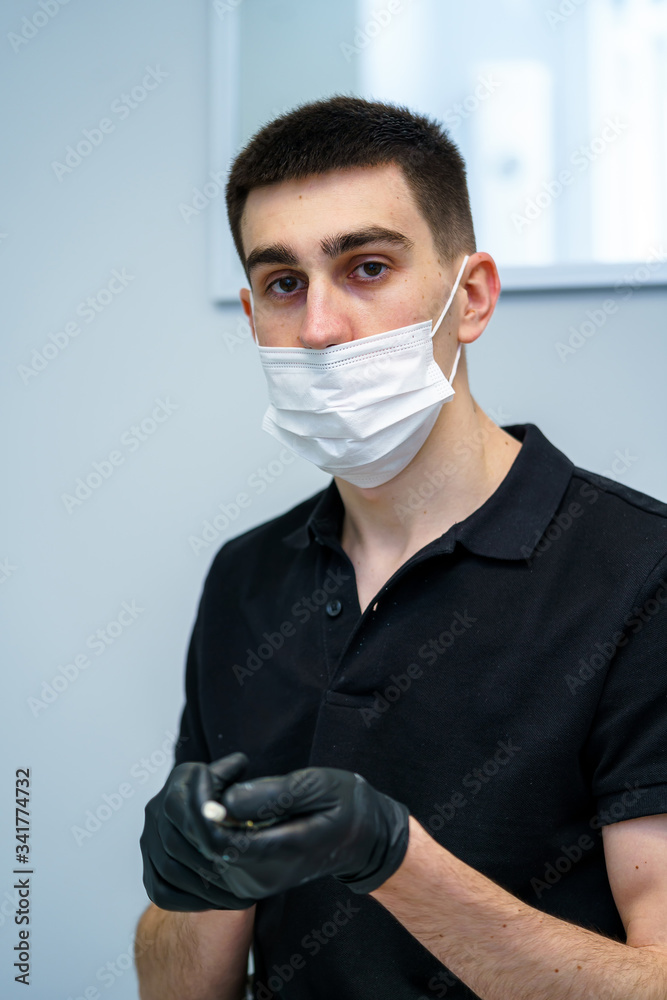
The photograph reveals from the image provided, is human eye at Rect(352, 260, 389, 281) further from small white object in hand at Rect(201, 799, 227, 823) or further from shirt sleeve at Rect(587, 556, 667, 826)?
small white object in hand at Rect(201, 799, 227, 823)

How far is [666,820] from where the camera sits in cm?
88

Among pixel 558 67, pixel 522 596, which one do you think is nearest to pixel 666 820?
pixel 522 596

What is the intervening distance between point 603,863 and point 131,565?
91cm

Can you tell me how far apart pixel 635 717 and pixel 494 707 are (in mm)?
158

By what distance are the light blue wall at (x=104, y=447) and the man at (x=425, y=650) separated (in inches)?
12.5

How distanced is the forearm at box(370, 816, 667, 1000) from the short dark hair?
75cm

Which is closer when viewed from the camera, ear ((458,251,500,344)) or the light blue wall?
ear ((458,251,500,344))

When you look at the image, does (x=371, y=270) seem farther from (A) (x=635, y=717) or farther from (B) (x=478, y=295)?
(A) (x=635, y=717)

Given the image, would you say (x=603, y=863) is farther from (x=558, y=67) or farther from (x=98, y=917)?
(x=558, y=67)

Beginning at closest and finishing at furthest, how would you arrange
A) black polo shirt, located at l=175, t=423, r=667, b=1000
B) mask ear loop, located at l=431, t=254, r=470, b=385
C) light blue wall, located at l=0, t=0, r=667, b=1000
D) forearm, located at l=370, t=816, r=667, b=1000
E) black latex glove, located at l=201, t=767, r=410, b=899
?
1. black latex glove, located at l=201, t=767, r=410, b=899
2. forearm, located at l=370, t=816, r=667, b=1000
3. black polo shirt, located at l=175, t=423, r=667, b=1000
4. mask ear loop, located at l=431, t=254, r=470, b=385
5. light blue wall, located at l=0, t=0, r=667, b=1000

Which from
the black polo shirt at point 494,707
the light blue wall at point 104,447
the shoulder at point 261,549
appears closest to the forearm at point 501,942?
the black polo shirt at point 494,707

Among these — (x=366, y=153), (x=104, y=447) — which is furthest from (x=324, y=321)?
(x=104, y=447)

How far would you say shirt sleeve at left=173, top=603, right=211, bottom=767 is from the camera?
1254 millimetres

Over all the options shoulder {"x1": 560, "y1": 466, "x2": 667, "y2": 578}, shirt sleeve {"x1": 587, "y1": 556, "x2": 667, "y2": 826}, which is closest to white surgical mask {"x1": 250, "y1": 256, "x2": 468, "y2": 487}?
shoulder {"x1": 560, "y1": 466, "x2": 667, "y2": 578}
